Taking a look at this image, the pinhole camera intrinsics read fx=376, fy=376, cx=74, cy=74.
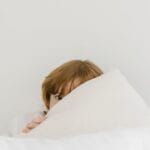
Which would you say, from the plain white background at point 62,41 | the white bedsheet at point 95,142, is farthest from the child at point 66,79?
the white bedsheet at point 95,142

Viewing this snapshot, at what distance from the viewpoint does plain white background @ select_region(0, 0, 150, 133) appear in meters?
1.14

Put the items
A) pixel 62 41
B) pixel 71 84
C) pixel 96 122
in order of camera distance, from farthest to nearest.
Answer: pixel 62 41
pixel 71 84
pixel 96 122

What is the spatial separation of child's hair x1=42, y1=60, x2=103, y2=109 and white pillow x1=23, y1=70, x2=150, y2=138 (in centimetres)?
15

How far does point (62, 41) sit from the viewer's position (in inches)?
46.8

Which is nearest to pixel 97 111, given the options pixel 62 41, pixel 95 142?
pixel 95 142

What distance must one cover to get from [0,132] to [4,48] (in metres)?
0.27

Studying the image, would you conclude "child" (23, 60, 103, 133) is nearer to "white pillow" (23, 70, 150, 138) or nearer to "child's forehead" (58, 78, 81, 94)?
"child's forehead" (58, 78, 81, 94)

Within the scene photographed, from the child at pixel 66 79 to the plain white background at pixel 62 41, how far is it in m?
0.11

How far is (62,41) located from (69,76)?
0.18 meters

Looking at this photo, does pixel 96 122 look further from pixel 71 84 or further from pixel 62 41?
pixel 62 41

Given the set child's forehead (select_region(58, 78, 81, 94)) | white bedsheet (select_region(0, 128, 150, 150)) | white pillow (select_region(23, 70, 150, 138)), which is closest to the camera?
white bedsheet (select_region(0, 128, 150, 150))

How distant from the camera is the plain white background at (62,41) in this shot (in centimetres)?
114

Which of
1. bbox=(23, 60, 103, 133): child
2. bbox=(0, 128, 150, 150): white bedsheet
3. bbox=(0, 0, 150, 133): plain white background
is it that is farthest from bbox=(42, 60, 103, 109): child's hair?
bbox=(0, 128, 150, 150): white bedsheet

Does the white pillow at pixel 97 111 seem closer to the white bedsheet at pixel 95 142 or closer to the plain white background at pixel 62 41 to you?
the white bedsheet at pixel 95 142
